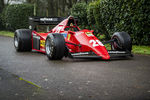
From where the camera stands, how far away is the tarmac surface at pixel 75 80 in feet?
13.8

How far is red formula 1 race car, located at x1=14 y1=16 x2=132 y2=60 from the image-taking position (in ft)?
24.4

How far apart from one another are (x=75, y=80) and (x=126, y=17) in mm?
6172

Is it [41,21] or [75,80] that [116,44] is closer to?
[41,21]

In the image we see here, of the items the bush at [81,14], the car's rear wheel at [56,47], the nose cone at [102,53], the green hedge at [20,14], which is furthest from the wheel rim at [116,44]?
the green hedge at [20,14]

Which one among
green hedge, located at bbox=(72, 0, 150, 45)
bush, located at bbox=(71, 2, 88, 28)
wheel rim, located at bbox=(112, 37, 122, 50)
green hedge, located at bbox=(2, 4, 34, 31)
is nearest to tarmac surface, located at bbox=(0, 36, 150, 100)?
wheel rim, located at bbox=(112, 37, 122, 50)

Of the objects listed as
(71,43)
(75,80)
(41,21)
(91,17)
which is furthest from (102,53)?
(91,17)

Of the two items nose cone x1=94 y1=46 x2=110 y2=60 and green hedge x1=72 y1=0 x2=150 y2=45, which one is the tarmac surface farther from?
green hedge x1=72 y1=0 x2=150 y2=45

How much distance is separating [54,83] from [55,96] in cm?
85

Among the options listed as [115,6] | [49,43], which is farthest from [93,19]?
[49,43]

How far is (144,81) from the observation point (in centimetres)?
508

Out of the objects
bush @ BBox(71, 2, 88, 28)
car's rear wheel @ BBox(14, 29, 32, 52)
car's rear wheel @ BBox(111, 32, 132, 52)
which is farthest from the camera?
bush @ BBox(71, 2, 88, 28)

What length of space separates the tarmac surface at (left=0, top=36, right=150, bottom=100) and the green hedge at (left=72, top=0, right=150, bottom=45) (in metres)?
2.94

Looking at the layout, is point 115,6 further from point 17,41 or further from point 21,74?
point 21,74

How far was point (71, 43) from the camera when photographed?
7863 millimetres
